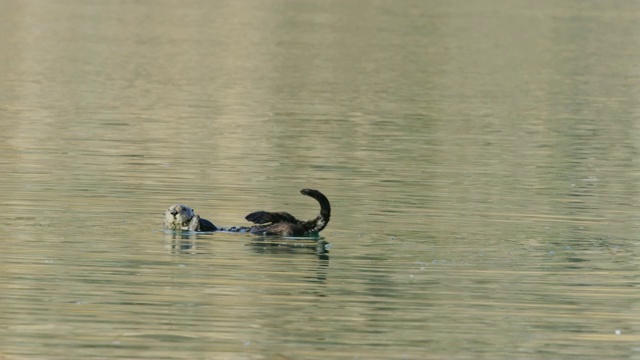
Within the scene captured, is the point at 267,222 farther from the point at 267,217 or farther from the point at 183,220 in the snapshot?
the point at 183,220

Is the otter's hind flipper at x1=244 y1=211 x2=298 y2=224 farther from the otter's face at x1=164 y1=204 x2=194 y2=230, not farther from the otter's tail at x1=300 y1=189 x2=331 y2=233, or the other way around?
the otter's face at x1=164 y1=204 x2=194 y2=230

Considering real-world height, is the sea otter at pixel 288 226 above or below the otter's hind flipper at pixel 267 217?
below

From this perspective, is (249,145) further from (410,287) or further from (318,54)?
(318,54)

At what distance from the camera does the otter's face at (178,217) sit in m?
20.4

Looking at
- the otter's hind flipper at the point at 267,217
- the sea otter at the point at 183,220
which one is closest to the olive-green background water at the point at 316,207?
the sea otter at the point at 183,220

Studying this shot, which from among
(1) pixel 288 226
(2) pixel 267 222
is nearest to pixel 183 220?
(2) pixel 267 222

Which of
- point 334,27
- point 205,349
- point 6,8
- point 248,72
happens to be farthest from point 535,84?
point 6,8

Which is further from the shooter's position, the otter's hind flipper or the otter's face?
the otter's face

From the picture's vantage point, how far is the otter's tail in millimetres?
20281

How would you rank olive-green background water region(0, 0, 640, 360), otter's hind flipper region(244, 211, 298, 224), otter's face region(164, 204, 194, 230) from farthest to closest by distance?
otter's face region(164, 204, 194, 230) < otter's hind flipper region(244, 211, 298, 224) < olive-green background water region(0, 0, 640, 360)

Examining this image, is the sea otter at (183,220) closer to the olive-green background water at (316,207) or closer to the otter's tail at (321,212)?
the olive-green background water at (316,207)

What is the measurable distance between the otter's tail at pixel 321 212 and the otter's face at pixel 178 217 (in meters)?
1.31

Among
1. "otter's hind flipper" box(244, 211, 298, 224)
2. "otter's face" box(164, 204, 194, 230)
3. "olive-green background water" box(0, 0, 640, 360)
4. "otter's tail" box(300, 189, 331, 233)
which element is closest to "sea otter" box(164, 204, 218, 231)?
"otter's face" box(164, 204, 194, 230)

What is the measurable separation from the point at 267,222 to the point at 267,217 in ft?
0.50
